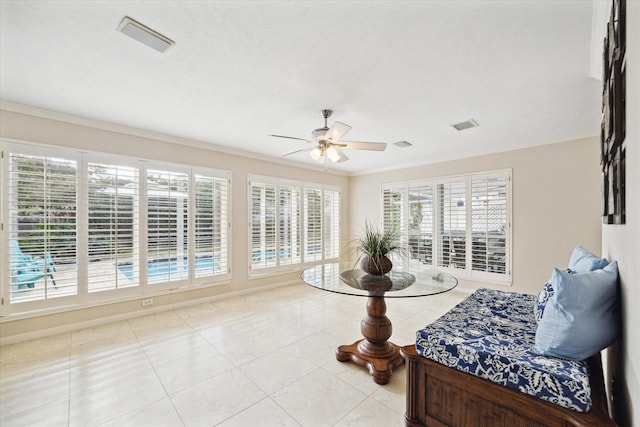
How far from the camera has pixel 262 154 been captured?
4879 mm

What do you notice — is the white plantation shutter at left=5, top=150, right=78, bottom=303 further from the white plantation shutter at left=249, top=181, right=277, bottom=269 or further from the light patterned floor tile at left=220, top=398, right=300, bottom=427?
the light patterned floor tile at left=220, top=398, right=300, bottom=427

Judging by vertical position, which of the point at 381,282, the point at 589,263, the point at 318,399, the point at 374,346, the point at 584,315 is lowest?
the point at 318,399

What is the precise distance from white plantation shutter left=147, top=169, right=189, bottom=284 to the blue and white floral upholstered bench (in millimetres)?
3430

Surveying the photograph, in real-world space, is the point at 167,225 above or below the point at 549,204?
below

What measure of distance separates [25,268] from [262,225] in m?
2.96

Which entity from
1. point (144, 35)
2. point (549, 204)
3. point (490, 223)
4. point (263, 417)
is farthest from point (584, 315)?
point (490, 223)

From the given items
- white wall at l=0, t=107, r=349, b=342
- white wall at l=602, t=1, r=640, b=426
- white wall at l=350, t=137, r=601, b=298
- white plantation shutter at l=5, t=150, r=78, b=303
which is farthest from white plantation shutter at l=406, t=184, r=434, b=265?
white plantation shutter at l=5, t=150, r=78, b=303

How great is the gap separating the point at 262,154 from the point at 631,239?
15.2ft

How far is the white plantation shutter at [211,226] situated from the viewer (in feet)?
13.5

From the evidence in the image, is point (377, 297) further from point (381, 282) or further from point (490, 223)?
point (490, 223)

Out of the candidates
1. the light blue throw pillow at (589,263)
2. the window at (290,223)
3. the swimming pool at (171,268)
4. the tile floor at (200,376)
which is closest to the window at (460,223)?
the window at (290,223)

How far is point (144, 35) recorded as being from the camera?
71.4 inches

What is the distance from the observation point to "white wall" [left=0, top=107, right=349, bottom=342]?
2917 mm

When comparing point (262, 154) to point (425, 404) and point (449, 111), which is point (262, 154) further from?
point (425, 404)
